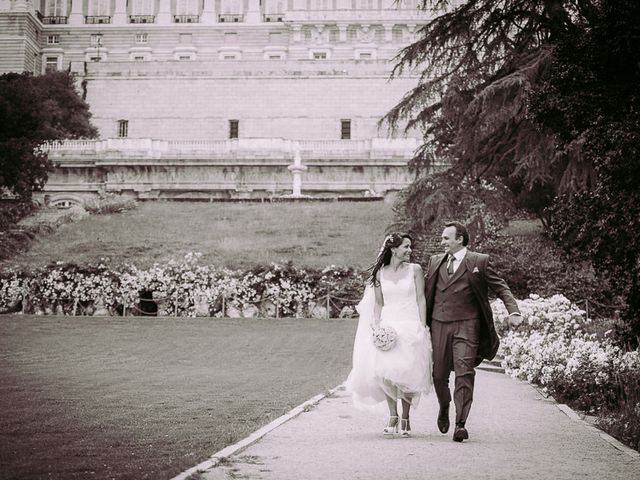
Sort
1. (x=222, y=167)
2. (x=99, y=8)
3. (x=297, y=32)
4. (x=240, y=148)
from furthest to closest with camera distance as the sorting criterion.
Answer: (x=99, y=8), (x=297, y=32), (x=240, y=148), (x=222, y=167)

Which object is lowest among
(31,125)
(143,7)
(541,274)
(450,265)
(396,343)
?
(541,274)

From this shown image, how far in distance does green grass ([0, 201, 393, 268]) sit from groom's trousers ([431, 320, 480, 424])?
16698 millimetres

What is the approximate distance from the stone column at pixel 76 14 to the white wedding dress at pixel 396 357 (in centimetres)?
6982

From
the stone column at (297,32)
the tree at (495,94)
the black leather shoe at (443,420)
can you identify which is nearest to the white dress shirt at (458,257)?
the black leather shoe at (443,420)

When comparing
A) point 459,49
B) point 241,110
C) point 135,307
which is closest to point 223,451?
point 459,49

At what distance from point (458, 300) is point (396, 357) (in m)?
0.76

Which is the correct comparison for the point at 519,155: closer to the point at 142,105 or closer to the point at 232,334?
the point at 232,334

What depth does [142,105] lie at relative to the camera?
57.0 metres

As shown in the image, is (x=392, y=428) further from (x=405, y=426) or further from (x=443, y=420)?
(x=443, y=420)

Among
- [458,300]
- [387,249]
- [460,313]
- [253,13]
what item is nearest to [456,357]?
[460,313]

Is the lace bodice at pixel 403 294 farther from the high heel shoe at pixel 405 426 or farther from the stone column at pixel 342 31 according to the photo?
the stone column at pixel 342 31

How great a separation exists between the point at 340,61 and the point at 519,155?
4370 cm

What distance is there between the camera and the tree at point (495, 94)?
1412 centimetres

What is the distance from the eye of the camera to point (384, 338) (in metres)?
7.46
